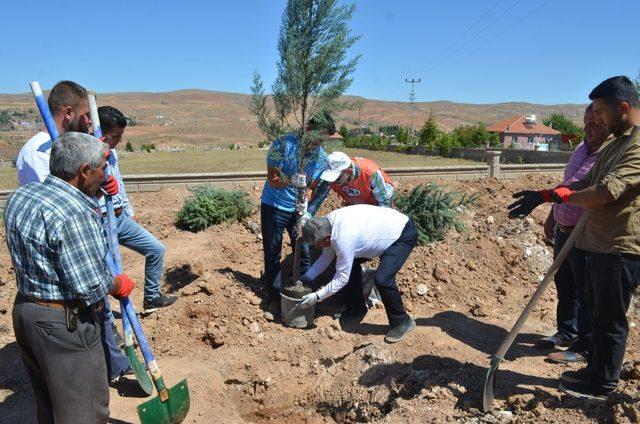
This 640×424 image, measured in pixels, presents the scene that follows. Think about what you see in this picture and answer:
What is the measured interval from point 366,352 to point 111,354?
1937mm

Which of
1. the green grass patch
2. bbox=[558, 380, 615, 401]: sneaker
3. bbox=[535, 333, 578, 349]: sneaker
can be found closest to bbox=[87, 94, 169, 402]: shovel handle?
bbox=[558, 380, 615, 401]: sneaker

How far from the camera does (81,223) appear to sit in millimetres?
2256

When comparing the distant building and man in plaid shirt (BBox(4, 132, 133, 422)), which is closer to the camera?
man in plaid shirt (BBox(4, 132, 133, 422))

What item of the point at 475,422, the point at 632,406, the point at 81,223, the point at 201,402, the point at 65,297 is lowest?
the point at 201,402

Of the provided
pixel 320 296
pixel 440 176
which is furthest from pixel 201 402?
pixel 440 176

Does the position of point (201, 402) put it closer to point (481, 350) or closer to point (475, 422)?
point (475, 422)

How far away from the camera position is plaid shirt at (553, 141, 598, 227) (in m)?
3.76

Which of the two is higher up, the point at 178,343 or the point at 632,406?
the point at 632,406

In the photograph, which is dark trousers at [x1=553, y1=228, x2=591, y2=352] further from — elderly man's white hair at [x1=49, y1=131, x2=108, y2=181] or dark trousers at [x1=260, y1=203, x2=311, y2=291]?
elderly man's white hair at [x1=49, y1=131, x2=108, y2=181]

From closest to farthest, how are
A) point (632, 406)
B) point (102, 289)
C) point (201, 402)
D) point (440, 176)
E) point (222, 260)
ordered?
point (102, 289), point (632, 406), point (201, 402), point (222, 260), point (440, 176)

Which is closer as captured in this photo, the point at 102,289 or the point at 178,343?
the point at 102,289

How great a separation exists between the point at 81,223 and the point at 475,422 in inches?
99.4

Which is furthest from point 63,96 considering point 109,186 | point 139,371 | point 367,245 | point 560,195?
point 560,195

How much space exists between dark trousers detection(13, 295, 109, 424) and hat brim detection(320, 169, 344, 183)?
2.27 metres
